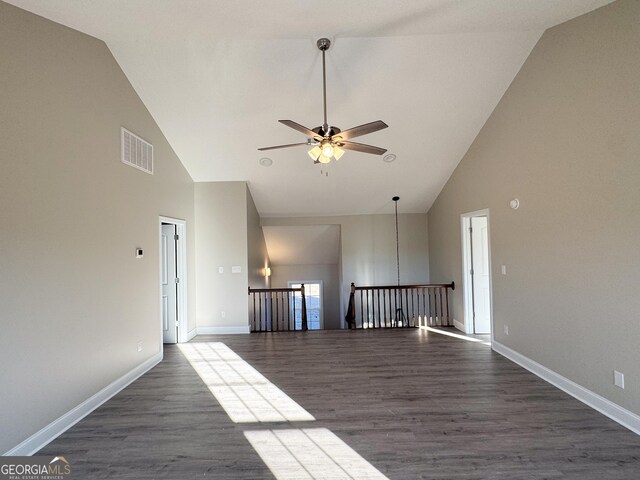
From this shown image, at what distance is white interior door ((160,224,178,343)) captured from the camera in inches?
217

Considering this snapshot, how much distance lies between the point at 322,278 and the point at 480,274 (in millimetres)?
5582

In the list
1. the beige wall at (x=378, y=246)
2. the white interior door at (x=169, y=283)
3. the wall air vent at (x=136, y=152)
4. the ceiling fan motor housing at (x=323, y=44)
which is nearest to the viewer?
the ceiling fan motor housing at (x=323, y=44)

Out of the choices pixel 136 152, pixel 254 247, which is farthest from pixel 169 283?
pixel 136 152

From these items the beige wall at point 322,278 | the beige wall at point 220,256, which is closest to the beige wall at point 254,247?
the beige wall at point 220,256

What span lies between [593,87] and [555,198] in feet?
3.72

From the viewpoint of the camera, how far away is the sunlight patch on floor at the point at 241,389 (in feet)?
10.1

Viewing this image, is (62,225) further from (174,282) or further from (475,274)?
(475,274)

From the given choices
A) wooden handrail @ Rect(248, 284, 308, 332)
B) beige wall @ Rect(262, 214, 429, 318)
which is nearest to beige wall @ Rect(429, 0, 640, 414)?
beige wall @ Rect(262, 214, 429, 318)

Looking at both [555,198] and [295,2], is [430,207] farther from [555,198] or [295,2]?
[295,2]

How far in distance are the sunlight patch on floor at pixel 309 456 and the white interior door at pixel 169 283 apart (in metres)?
3.43

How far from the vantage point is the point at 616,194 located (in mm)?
2811

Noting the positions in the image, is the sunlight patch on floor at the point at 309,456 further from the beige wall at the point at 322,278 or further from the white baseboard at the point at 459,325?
the beige wall at the point at 322,278

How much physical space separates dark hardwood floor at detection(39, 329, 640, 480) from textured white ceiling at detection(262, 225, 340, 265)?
464 cm

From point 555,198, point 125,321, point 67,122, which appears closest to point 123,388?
point 125,321
